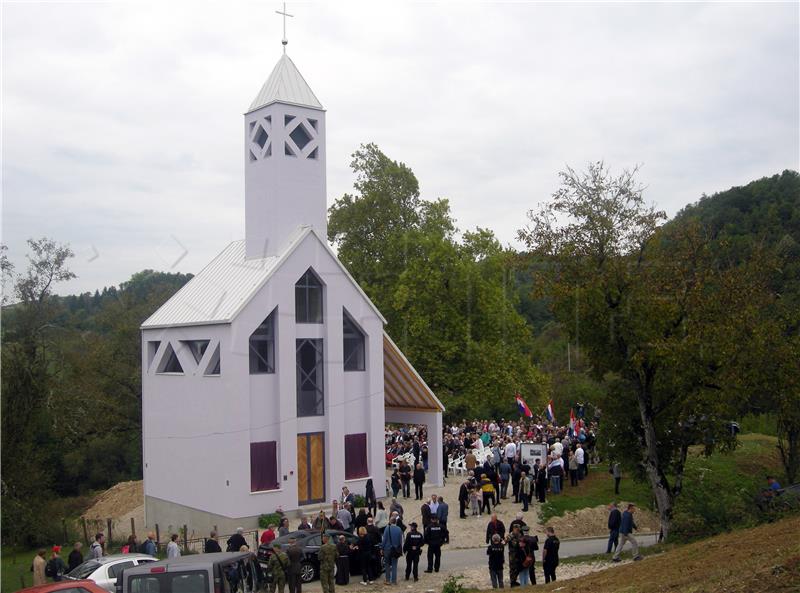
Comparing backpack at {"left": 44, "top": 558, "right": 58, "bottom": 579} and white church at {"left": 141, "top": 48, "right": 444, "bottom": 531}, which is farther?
white church at {"left": 141, "top": 48, "right": 444, "bottom": 531}

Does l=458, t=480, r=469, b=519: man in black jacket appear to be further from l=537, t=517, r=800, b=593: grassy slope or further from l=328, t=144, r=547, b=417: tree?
l=328, t=144, r=547, b=417: tree

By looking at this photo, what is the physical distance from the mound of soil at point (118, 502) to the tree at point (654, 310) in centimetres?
2356

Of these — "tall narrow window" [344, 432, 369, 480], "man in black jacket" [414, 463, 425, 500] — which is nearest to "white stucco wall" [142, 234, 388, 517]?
"tall narrow window" [344, 432, 369, 480]

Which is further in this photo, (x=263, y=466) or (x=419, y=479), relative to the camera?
(x=419, y=479)

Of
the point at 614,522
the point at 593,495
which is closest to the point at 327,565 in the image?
the point at 614,522

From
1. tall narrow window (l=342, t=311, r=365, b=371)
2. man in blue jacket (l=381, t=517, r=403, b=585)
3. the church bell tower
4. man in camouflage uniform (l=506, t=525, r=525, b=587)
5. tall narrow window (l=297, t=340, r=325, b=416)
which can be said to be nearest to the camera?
man in camouflage uniform (l=506, t=525, r=525, b=587)

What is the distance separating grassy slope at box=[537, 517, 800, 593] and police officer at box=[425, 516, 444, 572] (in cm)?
394

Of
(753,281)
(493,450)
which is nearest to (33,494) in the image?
(493,450)

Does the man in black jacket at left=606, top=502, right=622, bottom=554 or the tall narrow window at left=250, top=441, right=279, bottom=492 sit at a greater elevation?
the tall narrow window at left=250, top=441, right=279, bottom=492

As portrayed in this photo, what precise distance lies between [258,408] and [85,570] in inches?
386

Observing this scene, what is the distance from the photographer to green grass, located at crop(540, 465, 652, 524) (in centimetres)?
2498

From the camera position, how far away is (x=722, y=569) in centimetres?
1238

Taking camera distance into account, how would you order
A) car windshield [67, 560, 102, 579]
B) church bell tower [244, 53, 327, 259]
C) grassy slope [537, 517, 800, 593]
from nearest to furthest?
grassy slope [537, 517, 800, 593], car windshield [67, 560, 102, 579], church bell tower [244, 53, 327, 259]

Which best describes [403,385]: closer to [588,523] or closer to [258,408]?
[258,408]
